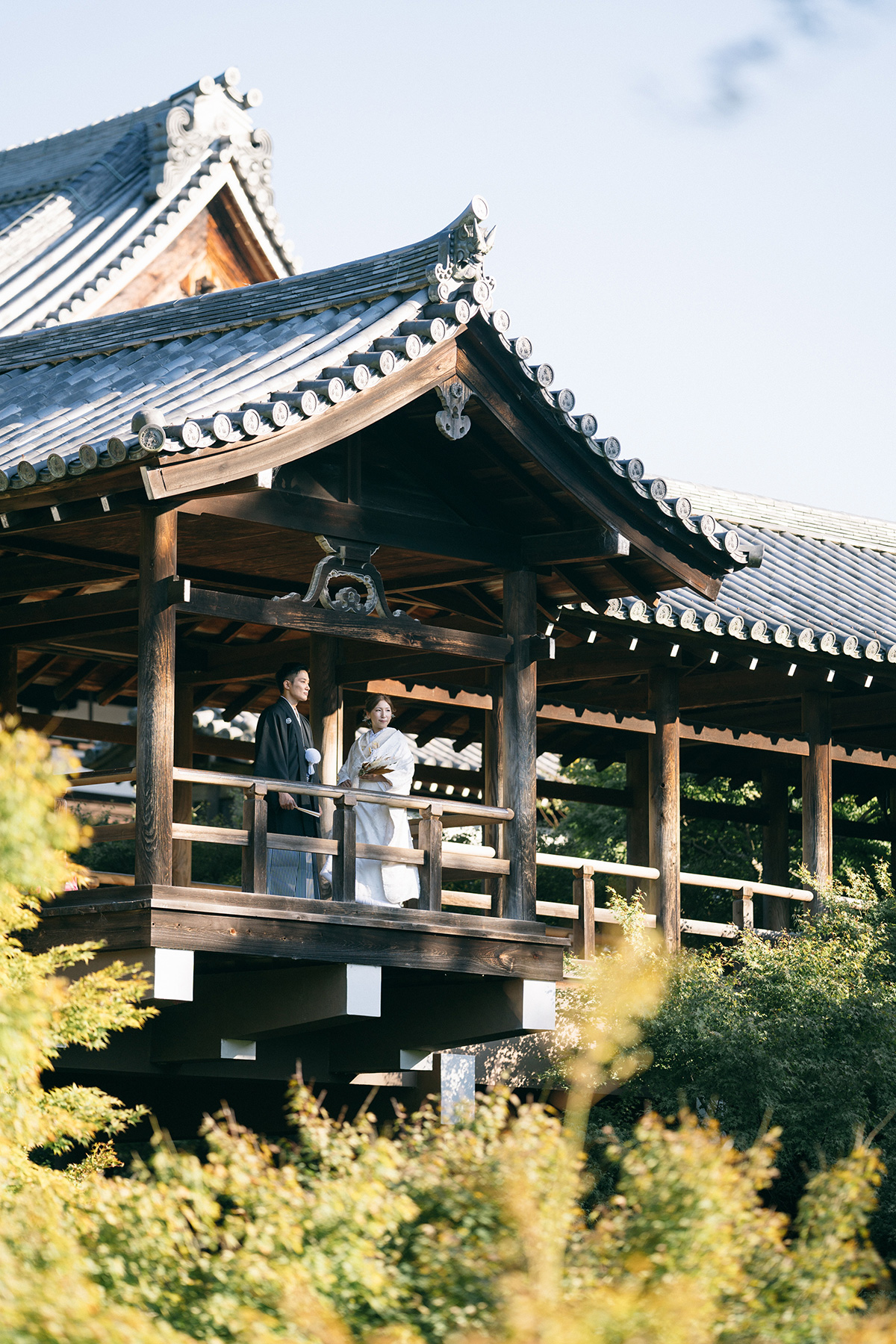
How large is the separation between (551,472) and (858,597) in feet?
21.6

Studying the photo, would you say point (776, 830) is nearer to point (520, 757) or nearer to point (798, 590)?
point (798, 590)

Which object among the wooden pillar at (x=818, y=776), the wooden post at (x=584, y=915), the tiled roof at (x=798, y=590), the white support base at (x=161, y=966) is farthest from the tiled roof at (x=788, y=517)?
the white support base at (x=161, y=966)

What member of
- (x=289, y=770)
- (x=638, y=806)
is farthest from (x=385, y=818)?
(x=638, y=806)

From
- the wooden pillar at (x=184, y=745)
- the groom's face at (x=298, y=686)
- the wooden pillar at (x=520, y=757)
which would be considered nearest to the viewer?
the groom's face at (x=298, y=686)

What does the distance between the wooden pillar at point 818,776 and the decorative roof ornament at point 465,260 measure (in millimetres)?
5403

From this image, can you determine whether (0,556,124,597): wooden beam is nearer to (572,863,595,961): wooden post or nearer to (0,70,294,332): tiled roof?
(572,863,595,961): wooden post

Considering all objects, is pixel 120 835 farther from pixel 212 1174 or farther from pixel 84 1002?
pixel 212 1174

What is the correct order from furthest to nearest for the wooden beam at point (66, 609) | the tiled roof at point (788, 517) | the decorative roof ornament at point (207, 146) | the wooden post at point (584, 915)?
the decorative roof ornament at point (207, 146), the tiled roof at point (788, 517), the wooden post at point (584, 915), the wooden beam at point (66, 609)

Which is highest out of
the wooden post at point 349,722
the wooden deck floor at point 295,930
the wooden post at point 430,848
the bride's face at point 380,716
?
the wooden post at point 349,722

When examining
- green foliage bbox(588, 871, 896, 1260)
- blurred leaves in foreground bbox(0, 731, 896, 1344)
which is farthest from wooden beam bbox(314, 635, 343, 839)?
blurred leaves in foreground bbox(0, 731, 896, 1344)

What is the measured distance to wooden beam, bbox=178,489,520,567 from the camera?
10.0 metres

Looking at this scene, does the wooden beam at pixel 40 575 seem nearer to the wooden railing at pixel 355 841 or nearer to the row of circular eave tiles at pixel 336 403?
the wooden railing at pixel 355 841

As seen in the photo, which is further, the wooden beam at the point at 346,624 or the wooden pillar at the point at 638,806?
the wooden pillar at the point at 638,806

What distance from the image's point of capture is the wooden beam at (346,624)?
9.72 metres
